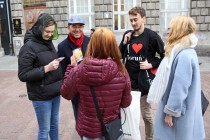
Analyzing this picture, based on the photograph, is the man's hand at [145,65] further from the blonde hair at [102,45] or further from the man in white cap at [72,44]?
the blonde hair at [102,45]

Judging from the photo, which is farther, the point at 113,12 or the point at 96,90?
the point at 113,12

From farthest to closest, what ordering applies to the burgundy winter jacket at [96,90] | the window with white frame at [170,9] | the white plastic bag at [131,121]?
the window with white frame at [170,9]
the white plastic bag at [131,121]
the burgundy winter jacket at [96,90]

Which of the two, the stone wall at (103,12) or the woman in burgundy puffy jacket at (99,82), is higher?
the stone wall at (103,12)

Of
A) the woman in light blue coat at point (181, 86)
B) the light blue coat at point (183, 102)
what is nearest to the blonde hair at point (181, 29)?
the woman in light blue coat at point (181, 86)

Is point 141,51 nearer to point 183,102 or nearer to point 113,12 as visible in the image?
point 183,102

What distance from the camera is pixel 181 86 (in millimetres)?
2410

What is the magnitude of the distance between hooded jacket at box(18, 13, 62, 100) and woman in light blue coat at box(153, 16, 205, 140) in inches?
46.5

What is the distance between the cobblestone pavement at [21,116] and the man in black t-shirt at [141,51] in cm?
131

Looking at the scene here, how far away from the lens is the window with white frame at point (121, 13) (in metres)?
12.6

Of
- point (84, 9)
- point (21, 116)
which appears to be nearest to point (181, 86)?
point (21, 116)

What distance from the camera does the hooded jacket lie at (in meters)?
2.88

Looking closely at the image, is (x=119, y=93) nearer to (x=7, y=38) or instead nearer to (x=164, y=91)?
(x=164, y=91)

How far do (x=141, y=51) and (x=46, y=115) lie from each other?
52.9 inches

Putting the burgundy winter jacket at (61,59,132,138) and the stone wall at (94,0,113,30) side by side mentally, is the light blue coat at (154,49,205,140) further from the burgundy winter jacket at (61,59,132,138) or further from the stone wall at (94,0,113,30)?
the stone wall at (94,0,113,30)
